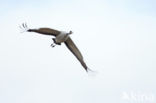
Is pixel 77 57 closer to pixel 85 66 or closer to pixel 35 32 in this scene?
pixel 85 66

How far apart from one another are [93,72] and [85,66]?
1.24 m

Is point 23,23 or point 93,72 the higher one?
point 23,23

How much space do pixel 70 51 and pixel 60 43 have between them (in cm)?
172

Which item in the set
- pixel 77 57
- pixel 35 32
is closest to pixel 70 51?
pixel 77 57

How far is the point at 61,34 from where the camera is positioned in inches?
1645

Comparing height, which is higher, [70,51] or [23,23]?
[23,23]

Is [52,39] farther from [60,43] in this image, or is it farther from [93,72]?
[93,72]

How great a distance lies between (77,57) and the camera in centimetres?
4312

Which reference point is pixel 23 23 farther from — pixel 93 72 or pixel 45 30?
pixel 93 72

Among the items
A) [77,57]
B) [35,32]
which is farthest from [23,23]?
[77,57]

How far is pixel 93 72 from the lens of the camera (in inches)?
1646

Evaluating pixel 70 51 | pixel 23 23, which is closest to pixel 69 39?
pixel 70 51

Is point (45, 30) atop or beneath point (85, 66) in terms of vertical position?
atop

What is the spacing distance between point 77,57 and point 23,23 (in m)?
4.92
